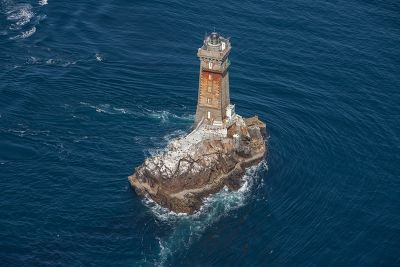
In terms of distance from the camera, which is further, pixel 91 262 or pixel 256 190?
pixel 256 190

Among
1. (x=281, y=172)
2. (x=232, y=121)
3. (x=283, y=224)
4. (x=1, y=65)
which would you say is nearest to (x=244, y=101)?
(x=232, y=121)

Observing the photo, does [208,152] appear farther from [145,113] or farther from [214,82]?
[145,113]

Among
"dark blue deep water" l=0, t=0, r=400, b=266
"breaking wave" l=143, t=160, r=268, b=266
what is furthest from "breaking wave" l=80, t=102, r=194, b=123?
"breaking wave" l=143, t=160, r=268, b=266

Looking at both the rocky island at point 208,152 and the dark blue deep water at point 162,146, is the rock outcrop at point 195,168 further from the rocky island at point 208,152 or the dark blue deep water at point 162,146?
the dark blue deep water at point 162,146

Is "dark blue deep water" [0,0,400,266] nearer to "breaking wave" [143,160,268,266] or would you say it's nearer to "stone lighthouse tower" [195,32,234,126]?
"breaking wave" [143,160,268,266]

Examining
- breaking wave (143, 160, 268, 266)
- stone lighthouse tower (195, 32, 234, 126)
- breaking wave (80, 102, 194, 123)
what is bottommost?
breaking wave (143, 160, 268, 266)

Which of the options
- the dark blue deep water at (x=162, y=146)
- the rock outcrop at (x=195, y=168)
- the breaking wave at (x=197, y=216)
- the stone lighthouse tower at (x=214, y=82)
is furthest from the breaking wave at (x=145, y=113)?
the breaking wave at (x=197, y=216)

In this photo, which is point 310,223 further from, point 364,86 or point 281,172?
point 364,86

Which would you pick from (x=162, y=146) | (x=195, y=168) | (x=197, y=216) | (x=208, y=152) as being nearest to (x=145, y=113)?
(x=162, y=146)
